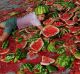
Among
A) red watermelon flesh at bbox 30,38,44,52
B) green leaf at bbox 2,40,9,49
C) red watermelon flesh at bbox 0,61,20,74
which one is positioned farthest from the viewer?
green leaf at bbox 2,40,9,49

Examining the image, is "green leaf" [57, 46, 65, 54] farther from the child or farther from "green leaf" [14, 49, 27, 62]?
the child

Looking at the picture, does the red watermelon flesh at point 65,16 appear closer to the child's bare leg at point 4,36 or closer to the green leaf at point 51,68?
the child's bare leg at point 4,36

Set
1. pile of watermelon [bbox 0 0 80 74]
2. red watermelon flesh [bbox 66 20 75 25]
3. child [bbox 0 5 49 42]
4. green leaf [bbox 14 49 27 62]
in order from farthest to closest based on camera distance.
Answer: child [bbox 0 5 49 42] → red watermelon flesh [bbox 66 20 75 25] → green leaf [bbox 14 49 27 62] → pile of watermelon [bbox 0 0 80 74]

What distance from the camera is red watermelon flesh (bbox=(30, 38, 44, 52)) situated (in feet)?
23.6

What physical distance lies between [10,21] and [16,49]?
151cm

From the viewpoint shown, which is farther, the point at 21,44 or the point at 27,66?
the point at 21,44

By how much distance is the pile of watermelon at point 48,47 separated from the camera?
643 cm

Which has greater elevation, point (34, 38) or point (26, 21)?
point (26, 21)

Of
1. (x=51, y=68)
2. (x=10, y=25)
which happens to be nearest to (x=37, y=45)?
(x=51, y=68)

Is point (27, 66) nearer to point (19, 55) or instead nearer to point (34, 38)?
point (19, 55)

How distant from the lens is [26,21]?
8.45 meters

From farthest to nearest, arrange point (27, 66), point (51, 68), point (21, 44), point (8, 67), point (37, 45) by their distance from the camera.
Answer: point (21, 44) < point (37, 45) < point (8, 67) < point (27, 66) < point (51, 68)

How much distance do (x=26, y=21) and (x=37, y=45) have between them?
143 centimetres

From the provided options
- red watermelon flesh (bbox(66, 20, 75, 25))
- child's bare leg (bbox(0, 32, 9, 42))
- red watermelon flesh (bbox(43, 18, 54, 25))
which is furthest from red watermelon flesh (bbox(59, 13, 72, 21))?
child's bare leg (bbox(0, 32, 9, 42))
